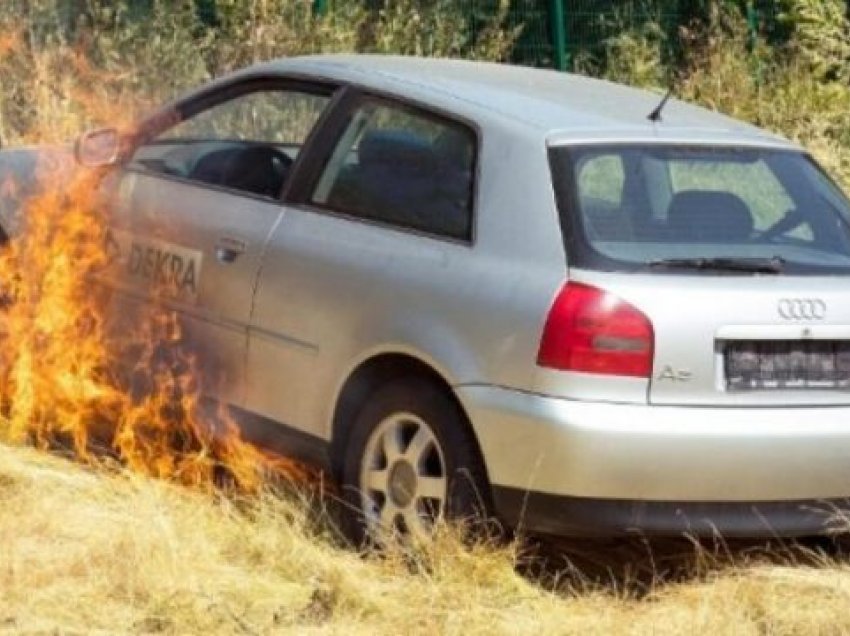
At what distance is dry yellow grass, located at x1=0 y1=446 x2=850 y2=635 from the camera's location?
558 centimetres

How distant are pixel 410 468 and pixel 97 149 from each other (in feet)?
7.15

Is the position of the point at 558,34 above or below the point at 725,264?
above

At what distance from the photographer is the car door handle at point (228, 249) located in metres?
6.88

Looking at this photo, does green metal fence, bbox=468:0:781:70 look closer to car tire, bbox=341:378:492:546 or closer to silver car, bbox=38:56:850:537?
silver car, bbox=38:56:850:537

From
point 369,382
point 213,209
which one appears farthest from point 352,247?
point 213,209

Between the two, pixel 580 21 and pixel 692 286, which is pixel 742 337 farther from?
pixel 580 21

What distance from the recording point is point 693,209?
6.31m

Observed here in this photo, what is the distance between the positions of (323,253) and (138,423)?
1.21 metres

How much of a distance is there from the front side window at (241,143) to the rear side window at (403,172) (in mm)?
243

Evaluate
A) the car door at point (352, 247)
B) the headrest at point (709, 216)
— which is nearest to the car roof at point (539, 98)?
the car door at point (352, 247)

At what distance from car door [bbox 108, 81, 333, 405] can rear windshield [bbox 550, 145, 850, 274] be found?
1238mm

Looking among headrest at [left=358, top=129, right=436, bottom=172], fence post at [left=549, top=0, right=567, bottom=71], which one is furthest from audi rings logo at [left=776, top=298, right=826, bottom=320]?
fence post at [left=549, top=0, right=567, bottom=71]

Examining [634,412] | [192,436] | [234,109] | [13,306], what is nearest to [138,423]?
[192,436]

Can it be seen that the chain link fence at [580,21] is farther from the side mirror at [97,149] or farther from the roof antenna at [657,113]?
the roof antenna at [657,113]
